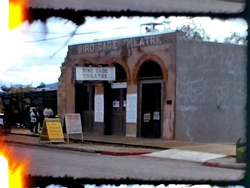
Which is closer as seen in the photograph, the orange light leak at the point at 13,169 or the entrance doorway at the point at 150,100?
the orange light leak at the point at 13,169

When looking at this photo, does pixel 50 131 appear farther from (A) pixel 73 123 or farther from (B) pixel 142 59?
(B) pixel 142 59

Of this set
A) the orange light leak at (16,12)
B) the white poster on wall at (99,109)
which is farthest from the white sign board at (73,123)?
the orange light leak at (16,12)

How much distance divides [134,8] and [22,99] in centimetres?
96

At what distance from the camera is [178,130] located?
613 inches

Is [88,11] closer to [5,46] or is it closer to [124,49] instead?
[5,46]

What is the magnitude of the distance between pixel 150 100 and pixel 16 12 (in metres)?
15.0

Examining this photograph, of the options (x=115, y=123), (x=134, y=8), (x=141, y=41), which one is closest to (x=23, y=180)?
(x=134, y=8)

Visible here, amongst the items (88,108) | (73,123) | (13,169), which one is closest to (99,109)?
(88,108)

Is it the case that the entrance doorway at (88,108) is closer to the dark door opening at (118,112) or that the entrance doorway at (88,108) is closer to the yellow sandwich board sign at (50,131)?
the dark door opening at (118,112)

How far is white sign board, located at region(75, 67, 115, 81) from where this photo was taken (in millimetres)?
15469

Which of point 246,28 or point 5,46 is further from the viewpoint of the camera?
point 246,28

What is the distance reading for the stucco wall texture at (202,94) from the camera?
12.2 metres

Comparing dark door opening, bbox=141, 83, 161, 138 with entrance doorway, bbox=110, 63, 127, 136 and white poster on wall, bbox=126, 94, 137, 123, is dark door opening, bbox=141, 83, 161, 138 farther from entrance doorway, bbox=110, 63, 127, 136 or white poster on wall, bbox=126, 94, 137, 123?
entrance doorway, bbox=110, 63, 127, 136

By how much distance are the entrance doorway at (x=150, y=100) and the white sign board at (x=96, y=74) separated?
117 cm
